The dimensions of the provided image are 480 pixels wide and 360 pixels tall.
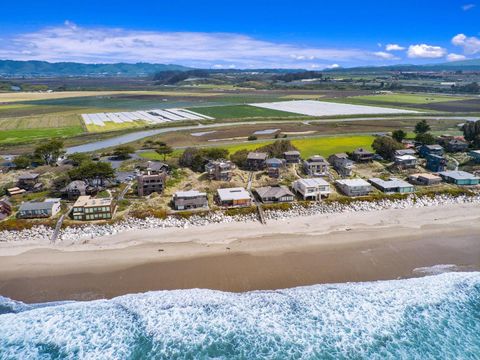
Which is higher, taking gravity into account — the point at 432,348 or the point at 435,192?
the point at 435,192

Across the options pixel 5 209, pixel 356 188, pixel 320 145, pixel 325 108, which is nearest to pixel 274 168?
pixel 356 188

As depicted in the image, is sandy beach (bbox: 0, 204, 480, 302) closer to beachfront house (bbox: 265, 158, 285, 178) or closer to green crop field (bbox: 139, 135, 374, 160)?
beachfront house (bbox: 265, 158, 285, 178)

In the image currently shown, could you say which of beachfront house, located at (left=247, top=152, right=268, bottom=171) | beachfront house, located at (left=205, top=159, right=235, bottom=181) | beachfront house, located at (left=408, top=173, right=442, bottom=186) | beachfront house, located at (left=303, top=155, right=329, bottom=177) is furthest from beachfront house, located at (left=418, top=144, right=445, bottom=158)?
beachfront house, located at (left=205, top=159, right=235, bottom=181)

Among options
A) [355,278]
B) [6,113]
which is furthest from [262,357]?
[6,113]

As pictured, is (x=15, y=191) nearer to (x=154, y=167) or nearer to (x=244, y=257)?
(x=154, y=167)

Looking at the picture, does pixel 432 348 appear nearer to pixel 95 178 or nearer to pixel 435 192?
pixel 435 192

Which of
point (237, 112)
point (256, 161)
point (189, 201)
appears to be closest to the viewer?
point (189, 201)
